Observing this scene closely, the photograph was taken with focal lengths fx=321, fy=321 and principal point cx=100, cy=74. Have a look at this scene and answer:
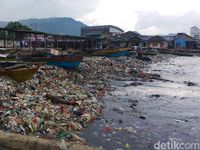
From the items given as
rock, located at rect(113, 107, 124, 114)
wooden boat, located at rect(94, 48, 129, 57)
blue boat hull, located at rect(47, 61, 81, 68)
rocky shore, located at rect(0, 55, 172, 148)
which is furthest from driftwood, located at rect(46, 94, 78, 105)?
wooden boat, located at rect(94, 48, 129, 57)

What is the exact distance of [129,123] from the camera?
34.7 feet

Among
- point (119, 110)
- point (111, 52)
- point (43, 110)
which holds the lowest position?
point (119, 110)

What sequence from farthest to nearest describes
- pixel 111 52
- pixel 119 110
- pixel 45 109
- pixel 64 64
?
pixel 111 52 → pixel 64 64 → pixel 119 110 → pixel 45 109

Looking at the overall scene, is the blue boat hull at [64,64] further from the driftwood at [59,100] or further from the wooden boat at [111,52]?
the wooden boat at [111,52]

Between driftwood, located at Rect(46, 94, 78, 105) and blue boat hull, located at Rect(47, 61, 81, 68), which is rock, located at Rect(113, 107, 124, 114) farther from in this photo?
blue boat hull, located at Rect(47, 61, 81, 68)

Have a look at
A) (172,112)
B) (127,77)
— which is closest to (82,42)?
(127,77)

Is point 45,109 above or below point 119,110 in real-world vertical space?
above

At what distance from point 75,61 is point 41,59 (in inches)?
92.8

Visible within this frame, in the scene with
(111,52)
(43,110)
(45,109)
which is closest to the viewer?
(43,110)

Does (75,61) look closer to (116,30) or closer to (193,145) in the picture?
(193,145)

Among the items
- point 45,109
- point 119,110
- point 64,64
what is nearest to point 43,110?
point 45,109

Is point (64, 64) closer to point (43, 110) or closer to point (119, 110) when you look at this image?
point (119, 110)

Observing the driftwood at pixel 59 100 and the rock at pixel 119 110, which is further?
the rock at pixel 119 110

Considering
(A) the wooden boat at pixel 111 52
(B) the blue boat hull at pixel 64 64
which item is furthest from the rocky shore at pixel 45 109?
(A) the wooden boat at pixel 111 52
